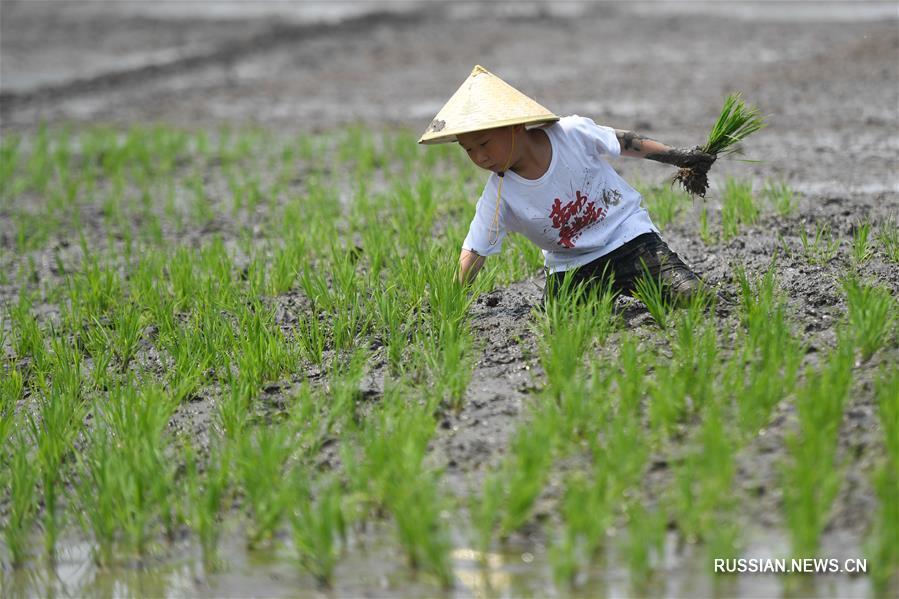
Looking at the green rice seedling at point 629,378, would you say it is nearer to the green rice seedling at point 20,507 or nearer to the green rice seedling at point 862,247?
the green rice seedling at point 862,247

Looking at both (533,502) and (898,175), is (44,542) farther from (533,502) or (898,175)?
(898,175)

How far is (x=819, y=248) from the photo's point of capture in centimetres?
434

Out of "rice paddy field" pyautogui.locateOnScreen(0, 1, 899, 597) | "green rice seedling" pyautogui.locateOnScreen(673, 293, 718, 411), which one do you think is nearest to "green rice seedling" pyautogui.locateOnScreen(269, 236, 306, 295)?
"rice paddy field" pyautogui.locateOnScreen(0, 1, 899, 597)

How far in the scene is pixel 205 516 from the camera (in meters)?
2.93

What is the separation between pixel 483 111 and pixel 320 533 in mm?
1402

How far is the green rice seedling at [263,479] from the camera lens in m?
2.94

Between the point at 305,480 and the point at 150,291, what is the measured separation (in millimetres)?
1814

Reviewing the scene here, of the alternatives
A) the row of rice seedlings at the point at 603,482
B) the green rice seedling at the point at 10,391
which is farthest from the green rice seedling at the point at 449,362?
the green rice seedling at the point at 10,391

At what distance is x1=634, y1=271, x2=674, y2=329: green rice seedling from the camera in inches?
146

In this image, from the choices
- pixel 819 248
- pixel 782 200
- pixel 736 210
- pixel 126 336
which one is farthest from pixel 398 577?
pixel 782 200

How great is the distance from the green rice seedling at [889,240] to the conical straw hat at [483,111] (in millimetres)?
1286

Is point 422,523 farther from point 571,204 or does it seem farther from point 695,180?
point 695,180

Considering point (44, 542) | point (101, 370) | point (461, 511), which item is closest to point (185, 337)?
point (101, 370)

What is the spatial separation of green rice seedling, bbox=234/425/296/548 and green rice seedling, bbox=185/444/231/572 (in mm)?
49
